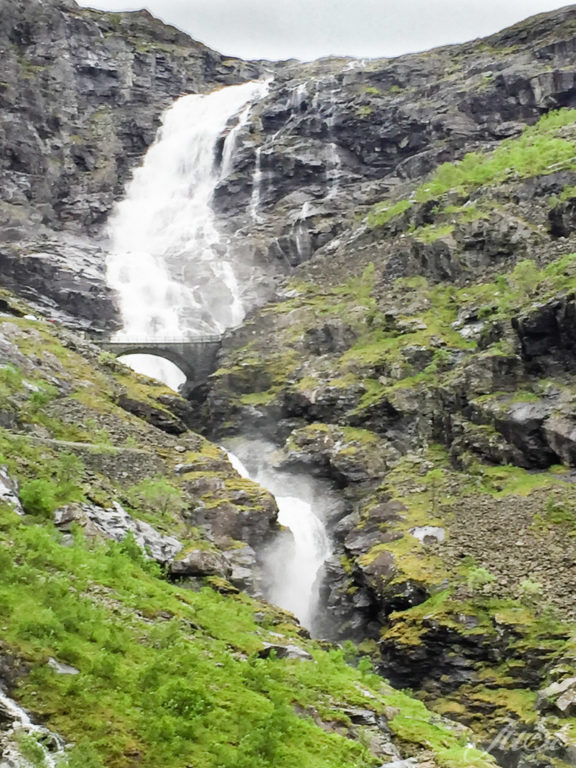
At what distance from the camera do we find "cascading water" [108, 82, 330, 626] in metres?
41.0

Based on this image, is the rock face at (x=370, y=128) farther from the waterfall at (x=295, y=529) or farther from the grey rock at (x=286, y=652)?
the grey rock at (x=286, y=652)

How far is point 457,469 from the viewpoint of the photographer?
140 feet

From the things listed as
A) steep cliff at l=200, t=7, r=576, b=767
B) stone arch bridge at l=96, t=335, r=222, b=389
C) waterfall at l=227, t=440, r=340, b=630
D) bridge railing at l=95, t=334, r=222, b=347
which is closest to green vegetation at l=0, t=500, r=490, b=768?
steep cliff at l=200, t=7, r=576, b=767

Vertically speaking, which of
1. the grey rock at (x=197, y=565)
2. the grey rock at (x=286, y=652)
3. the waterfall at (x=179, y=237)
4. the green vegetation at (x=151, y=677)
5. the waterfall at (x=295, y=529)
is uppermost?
the waterfall at (x=179, y=237)

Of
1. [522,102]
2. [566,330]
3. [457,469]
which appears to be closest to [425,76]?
[522,102]

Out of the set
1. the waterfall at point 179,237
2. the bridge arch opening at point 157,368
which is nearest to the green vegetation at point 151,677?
the bridge arch opening at point 157,368

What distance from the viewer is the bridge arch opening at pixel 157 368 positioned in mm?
65438

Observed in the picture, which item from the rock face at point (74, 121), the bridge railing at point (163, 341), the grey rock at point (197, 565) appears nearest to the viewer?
the grey rock at point (197, 565)

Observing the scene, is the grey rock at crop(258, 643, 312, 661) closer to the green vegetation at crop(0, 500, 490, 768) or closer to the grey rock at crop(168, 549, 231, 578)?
the green vegetation at crop(0, 500, 490, 768)

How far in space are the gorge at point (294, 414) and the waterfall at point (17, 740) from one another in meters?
0.06

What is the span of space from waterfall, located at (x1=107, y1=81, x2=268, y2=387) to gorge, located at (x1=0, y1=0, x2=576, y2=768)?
0.51m

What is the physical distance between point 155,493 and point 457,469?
2053 centimetres

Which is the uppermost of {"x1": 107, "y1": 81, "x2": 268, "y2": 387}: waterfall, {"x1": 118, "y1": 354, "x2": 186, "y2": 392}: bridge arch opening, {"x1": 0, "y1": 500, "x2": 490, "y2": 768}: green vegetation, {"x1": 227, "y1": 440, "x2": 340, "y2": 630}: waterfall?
{"x1": 107, "y1": 81, "x2": 268, "y2": 387}: waterfall

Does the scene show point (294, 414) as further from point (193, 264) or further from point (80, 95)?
point (80, 95)
